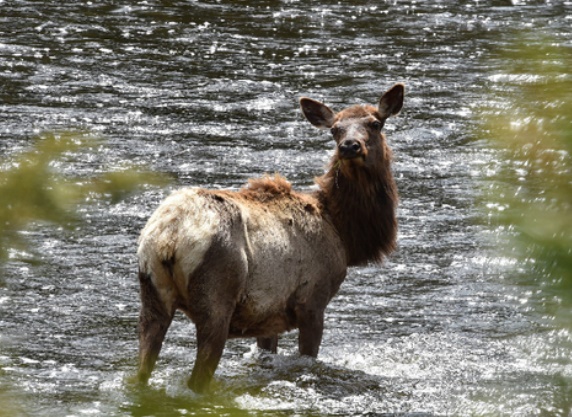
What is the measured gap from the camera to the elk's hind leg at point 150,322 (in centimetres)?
620

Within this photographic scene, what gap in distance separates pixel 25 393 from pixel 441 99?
9.19m

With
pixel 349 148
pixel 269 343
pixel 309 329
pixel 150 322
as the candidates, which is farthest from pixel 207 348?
pixel 349 148

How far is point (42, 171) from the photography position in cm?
270

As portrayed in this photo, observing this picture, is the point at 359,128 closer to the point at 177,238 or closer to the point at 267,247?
the point at 267,247

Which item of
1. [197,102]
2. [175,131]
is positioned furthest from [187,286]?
[197,102]

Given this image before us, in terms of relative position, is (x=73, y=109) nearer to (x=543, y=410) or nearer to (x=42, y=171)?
(x=543, y=410)

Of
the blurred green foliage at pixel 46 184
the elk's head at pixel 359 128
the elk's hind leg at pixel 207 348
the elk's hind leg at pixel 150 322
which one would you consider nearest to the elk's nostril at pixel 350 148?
the elk's head at pixel 359 128

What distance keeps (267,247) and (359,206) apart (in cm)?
117

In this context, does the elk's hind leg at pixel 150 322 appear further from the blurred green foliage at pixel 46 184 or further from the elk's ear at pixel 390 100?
the blurred green foliage at pixel 46 184

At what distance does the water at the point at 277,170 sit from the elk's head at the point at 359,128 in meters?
1.18

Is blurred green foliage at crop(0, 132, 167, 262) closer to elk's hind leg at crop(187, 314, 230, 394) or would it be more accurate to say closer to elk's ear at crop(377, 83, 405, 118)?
elk's hind leg at crop(187, 314, 230, 394)

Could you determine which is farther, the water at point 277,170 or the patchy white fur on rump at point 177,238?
the water at point 277,170

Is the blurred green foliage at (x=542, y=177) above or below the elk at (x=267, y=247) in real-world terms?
above

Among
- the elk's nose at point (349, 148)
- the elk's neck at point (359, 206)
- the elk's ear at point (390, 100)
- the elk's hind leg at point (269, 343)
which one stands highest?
the elk's ear at point (390, 100)
